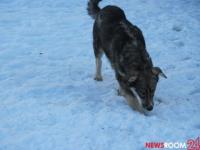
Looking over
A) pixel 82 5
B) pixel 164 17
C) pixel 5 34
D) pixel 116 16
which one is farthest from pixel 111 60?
pixel 82 5

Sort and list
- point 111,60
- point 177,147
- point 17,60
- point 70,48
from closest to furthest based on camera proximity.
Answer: point 177,147
point 111,60
point 17,60
point 70,48

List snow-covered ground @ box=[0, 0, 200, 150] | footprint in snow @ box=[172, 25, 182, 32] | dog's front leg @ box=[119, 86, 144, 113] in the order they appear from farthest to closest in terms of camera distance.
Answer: footprint in snow @ box=[172, 25, 182, 32]
dog's front leg @ box=[119, 86, 144, 113]
snow-covered ground @ box=[0, 0, 200, 150]

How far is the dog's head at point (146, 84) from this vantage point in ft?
20.7

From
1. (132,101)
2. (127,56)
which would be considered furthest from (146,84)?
(127,56)

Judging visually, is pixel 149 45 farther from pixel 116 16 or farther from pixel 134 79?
pixel 134 79

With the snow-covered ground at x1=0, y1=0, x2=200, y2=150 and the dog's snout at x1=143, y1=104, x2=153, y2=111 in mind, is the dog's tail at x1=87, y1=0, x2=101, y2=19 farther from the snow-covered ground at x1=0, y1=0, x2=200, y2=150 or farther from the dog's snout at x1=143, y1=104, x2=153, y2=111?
the dog's snout at x1=143, y1=104, x2=153, y2=111

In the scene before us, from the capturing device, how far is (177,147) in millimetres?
5508

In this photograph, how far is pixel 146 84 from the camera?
6305mm

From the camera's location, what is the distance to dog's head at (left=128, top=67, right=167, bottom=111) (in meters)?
6.32

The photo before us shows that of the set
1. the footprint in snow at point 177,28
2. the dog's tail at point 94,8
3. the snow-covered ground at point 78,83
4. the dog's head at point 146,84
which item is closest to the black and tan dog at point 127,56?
the dog's head at point 146,84

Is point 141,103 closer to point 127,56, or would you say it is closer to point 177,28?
point 127,56

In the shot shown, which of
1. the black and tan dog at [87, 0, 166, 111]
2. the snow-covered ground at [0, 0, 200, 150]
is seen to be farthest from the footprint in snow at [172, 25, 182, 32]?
the black and tan dog at [87, 0, 166, 111]

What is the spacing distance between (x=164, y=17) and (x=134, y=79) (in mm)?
6256

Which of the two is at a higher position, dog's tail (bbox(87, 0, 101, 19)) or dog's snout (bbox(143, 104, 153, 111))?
dog's tail (bbox(87, 0, 101, 19))
